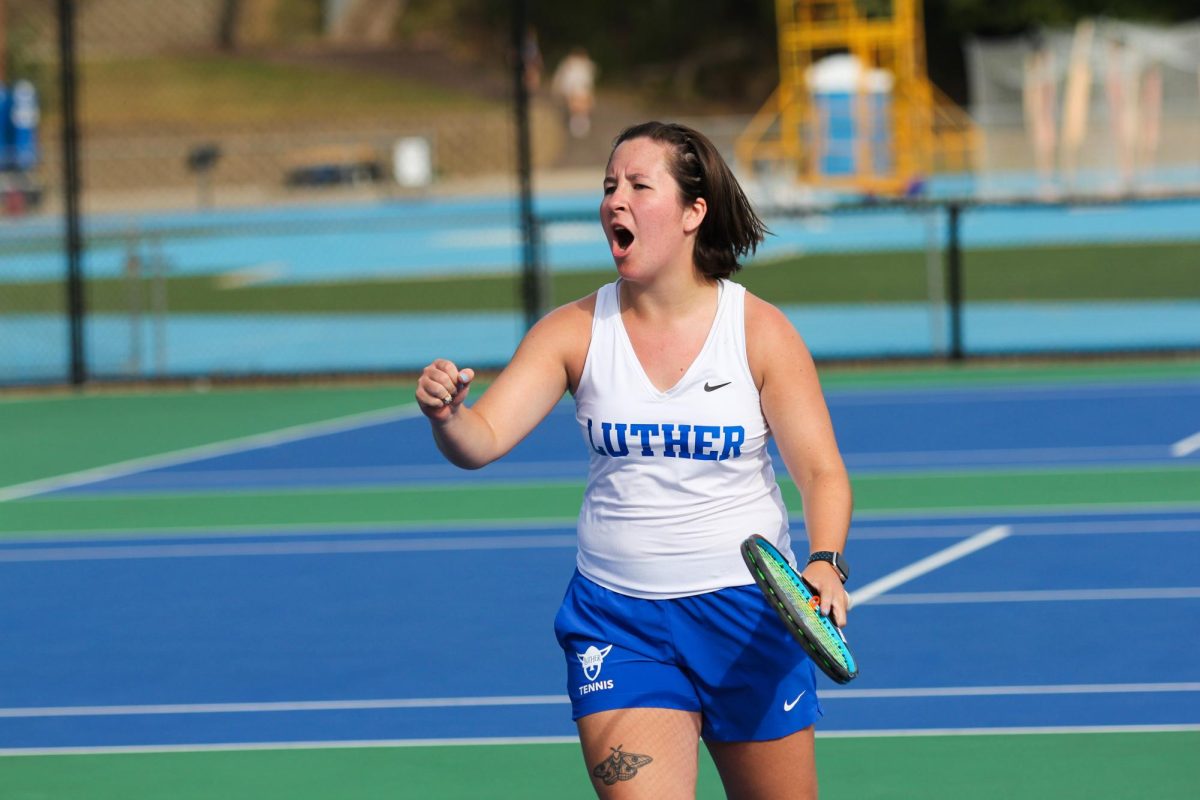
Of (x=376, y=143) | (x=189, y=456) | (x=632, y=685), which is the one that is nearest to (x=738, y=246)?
(x=632, y=685)

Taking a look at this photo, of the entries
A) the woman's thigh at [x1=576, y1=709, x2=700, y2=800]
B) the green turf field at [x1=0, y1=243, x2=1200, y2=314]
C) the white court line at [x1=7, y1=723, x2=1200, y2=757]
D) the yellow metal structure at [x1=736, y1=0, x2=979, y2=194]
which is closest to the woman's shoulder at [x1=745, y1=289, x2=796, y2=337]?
the woman's thigh at [x1=576, y1=709, x2=700, y2=800]

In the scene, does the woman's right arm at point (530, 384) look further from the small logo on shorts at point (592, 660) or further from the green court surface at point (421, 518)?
the green court surface at point (421, 518)

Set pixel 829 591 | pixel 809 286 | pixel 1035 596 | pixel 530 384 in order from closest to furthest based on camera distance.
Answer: pixel 829 591, pixel 530 384, pixel 1035 596, pixel 809 286

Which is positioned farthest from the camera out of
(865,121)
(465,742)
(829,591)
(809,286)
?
(865,121)

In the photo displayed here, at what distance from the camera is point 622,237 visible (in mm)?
4824

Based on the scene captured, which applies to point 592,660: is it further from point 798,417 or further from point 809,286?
point 809,286

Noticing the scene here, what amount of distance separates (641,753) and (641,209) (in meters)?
1.14

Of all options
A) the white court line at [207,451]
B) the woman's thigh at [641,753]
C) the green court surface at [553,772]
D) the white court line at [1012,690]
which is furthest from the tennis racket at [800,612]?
the white court line at [207,451]

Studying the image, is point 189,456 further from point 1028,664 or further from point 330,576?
point 1028,664

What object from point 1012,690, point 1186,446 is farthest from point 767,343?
point 1186,446

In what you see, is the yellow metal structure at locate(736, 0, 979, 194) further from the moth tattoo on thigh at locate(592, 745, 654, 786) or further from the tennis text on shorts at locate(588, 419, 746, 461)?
the moth tattoo on thigh at locate(592, 745, 654, 786)

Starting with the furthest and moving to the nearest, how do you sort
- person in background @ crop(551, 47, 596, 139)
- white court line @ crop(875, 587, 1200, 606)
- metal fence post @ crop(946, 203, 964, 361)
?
person in background @ crop(551, 47, 596, 139)
metal fence post @ crop(946, 203, 964, 361)
white court line @ crop(875, 587, 1200, 606)

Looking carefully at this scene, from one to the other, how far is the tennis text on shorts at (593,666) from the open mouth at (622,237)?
86 cm

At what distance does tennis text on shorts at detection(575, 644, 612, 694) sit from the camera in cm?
486
